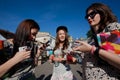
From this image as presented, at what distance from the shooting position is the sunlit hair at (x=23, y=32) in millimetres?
3197

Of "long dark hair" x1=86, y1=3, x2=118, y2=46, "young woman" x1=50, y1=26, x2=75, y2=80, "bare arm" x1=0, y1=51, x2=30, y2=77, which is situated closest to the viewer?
"bare arm" x1=0, y1=51, x2=30, y2=77

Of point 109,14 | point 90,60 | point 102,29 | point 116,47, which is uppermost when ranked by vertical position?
point 109,14

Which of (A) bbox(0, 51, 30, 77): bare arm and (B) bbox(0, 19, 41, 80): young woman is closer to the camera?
(A) bbox(0, 51, 30, 77): bare arm

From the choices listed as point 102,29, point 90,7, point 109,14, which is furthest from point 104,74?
point 90,7

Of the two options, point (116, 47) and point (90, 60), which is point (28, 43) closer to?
point (90, 60)

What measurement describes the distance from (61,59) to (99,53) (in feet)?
11.0

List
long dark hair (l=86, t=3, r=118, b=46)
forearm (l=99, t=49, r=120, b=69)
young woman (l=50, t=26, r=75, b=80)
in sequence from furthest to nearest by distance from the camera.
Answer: young woman (l=50, t=26, r=75, b=80) < long dark hair (l=86, t=3, r=118, b=46) < forearm (l=99, t=49, r=120, b=69)

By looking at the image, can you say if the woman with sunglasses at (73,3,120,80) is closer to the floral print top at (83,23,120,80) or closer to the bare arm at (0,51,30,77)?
the floral print top at (83,23,120,80)

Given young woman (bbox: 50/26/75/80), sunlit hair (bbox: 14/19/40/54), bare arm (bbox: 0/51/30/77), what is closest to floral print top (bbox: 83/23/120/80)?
bare arm (bbox: 0/51/30/77)

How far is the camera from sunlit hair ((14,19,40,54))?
3.20 m

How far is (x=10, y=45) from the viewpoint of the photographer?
3246 mm

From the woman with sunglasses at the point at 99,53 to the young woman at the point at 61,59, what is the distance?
2583 millimetres

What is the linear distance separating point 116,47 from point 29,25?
79.7 inches

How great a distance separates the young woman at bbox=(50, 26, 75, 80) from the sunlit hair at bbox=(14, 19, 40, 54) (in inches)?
71.1
